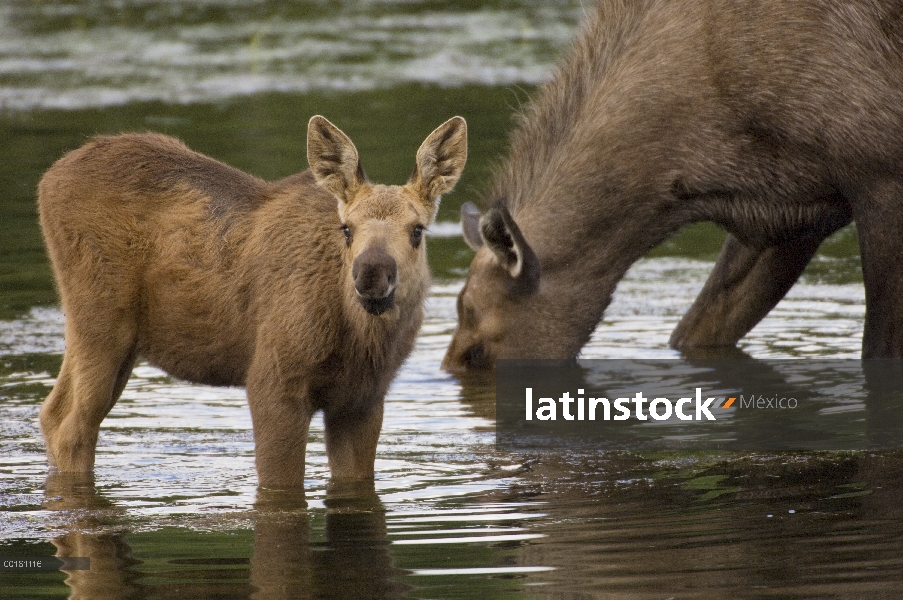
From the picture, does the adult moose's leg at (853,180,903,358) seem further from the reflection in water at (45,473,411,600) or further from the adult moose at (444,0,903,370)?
the reflection in water at (45,473,411,600)

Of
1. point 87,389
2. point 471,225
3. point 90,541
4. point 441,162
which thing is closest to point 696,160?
point 471,225

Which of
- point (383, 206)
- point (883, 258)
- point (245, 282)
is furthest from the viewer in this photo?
point (883, 258)

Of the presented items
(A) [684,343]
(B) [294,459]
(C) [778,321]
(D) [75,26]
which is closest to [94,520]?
(B) [294,459]

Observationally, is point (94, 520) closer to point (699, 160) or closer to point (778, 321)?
point (699, 160)

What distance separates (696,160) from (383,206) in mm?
2540

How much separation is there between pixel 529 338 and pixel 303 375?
2.14 meters

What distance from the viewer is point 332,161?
7191 millimetres

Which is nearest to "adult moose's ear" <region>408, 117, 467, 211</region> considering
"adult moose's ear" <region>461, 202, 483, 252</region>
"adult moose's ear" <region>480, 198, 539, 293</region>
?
"adult moose's ear" <region>480, 198, 539, 293</region>

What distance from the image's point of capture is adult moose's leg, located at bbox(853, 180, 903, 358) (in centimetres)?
860

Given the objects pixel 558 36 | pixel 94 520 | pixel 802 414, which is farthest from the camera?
pixel 558 36

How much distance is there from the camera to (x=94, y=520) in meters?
6.91

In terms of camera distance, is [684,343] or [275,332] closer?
[275,332]

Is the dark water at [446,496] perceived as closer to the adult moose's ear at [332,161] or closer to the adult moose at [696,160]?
the adult moose at [696,160]

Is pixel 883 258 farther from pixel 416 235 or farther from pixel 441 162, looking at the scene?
pixel 416 235
